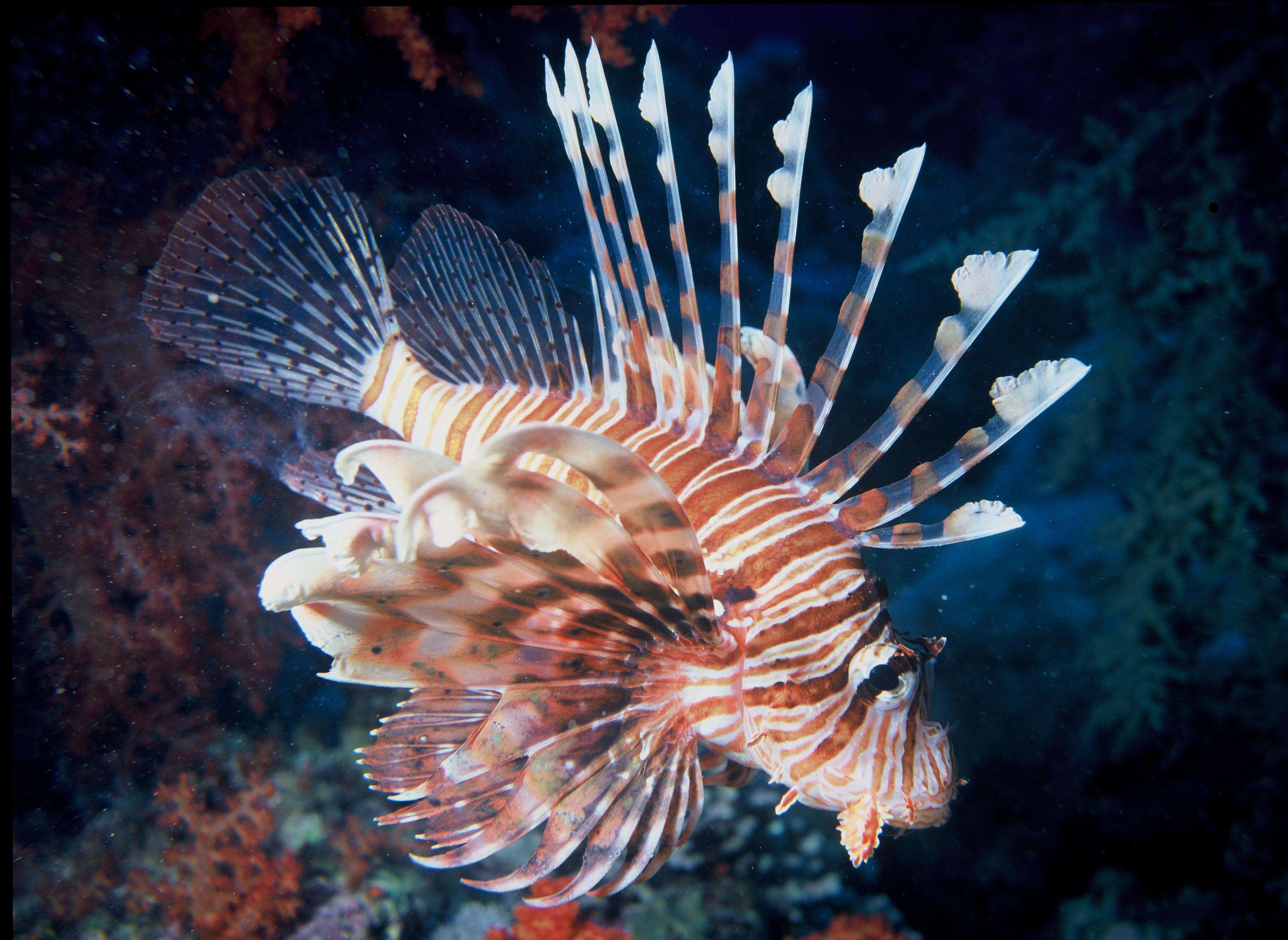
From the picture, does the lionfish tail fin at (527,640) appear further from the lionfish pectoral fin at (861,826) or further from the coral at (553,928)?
the coral at (553,928)

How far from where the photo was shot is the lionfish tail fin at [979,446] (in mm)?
1498

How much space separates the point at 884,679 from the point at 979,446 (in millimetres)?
715

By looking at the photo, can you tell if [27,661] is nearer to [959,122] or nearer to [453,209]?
[453,209]

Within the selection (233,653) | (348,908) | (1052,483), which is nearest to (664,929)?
(348,908)

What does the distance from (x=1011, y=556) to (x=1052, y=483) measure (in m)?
0.56

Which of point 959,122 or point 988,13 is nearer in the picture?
point 988,13

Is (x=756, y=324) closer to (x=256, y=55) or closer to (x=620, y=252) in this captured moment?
(x=620, y=252)

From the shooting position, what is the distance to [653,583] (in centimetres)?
127

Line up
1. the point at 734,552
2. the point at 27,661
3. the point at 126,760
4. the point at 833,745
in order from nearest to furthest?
the point at 833,745 < the point at 734,552 < the point at 27,661 < the point at 126,760

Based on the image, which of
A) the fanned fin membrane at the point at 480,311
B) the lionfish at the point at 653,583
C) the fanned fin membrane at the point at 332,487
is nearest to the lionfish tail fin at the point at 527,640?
the lionfish at the point at 653,583

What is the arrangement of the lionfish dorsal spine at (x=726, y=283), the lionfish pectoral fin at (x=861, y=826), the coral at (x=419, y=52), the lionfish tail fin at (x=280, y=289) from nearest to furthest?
the lionfish pectoral fin at (x=861, y=826), the lionfish dorsal spine at (x=726, y=283), the lionfish tail fin at (x=280, y=289), the coral at (x=419, y=52)

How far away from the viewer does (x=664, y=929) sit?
271 centimetres

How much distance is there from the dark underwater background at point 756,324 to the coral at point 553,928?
35 millimetres

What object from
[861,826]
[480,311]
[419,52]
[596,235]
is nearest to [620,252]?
[596,235]
